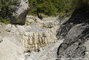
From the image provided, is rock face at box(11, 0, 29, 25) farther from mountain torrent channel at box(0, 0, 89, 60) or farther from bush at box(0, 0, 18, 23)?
bush at box(0, 0, 18, 23)

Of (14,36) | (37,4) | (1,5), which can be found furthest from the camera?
(37,4)

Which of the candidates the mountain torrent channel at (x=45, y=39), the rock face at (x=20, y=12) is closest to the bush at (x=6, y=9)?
the mountain torrent channel at (x=45, y=39)

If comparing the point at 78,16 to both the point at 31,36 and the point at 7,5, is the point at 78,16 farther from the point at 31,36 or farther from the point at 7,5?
the point at 7,5

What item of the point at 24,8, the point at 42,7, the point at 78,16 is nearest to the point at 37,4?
the point at 42,7

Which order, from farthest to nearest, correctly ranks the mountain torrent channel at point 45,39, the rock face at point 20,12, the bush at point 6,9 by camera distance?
1. the bush at point 6,9
2. the rock face at point 20,12
3. the mountain torrent channel at point 45,39

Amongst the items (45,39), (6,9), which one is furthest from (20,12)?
(45,39)

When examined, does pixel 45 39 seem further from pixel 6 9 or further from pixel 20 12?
pixel 6 9

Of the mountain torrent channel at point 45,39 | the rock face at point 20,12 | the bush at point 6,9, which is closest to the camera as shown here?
the mountain torrent channel at point 45,39

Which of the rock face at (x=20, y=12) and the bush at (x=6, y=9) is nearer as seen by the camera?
the rock face at (x=20, y=12)

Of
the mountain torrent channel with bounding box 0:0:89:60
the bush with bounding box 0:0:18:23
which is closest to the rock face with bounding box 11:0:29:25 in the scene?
the mountain torrent channel with bounding box 0:0:89:60

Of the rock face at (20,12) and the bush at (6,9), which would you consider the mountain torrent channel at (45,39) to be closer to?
the rock face at (20,12)

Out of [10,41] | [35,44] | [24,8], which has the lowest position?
[35,44]
